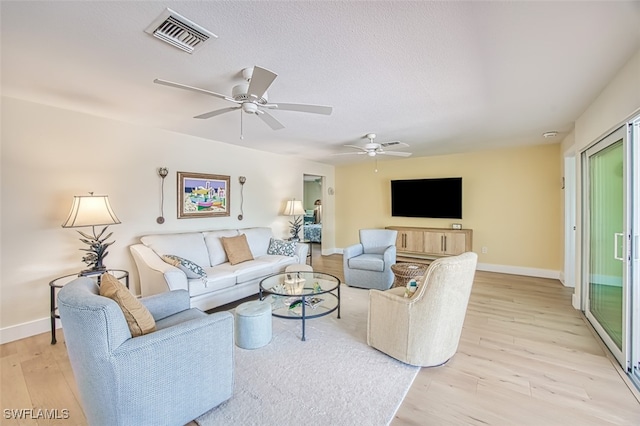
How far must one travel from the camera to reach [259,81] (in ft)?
6.26

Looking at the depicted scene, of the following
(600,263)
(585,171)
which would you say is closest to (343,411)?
(600,263)

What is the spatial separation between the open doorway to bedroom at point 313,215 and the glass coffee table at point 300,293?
3.98 m

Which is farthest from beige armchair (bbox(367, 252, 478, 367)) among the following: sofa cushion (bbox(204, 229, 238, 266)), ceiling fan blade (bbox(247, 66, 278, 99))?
sofa cushion (bbox(204, 229, 238, 266))

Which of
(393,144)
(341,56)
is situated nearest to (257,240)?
(393,144)

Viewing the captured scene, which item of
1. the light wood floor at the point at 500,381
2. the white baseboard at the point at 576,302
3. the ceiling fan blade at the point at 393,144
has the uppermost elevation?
the ceiling fan blade at the point at 393,144

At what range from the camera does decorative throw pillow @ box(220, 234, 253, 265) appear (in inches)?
158

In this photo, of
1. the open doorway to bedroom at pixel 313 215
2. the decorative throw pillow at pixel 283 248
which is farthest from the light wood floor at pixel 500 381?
the open doorway to bedroom at pixel 313 215

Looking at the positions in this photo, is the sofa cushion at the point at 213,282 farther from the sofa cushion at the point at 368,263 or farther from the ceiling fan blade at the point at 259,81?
the ceiling fan blade at the point at 259,81

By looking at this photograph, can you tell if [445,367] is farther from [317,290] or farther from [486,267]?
[486,267]

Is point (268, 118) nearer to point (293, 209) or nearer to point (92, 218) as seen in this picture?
point (92, 218)

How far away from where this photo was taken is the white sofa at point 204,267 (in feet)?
10.1

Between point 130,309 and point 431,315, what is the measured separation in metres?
2.05

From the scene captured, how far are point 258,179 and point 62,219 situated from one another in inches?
112

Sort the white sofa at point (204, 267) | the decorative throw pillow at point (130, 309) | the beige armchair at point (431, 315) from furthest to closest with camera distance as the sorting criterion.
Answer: the white sofa at point (204, 267), the beige armchair at point (431, 315), the decorative throw pillow at point (130, 309)
